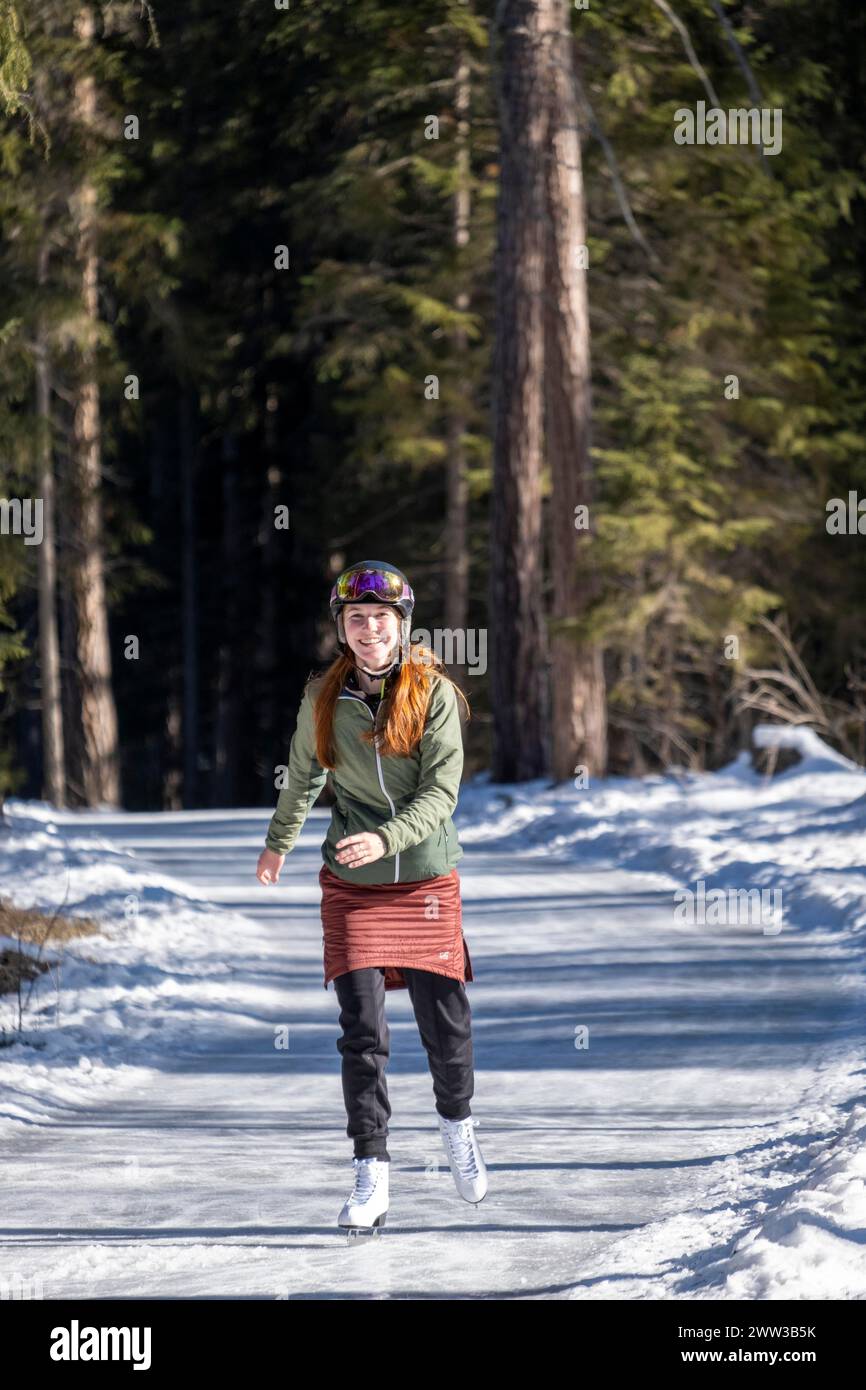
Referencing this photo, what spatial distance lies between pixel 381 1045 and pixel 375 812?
→ 73cm

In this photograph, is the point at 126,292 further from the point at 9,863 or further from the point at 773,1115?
the point at 773,1115

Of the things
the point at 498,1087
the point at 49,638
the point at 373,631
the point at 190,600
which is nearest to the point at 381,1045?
the point at 373,631

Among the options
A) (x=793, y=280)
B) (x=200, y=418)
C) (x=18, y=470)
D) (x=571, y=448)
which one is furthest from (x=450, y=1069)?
(x=200, y=418)

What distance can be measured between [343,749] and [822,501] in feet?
72.9

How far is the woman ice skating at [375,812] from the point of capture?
5.89m

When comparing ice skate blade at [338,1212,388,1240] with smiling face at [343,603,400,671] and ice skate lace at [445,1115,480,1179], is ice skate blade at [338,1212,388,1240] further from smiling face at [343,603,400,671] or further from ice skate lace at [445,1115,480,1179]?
smiling face at [343,603,400,671]

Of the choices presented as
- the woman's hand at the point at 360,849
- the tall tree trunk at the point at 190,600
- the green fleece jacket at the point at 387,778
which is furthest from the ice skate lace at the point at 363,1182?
the tall tree trunk at the point at 190,600

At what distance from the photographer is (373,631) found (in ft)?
19.4

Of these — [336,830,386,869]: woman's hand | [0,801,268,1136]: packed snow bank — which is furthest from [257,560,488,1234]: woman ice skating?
[0,801,268,1136]: packed snow bank

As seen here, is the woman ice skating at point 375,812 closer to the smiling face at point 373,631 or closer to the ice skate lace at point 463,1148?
the smiling face at point 373,631

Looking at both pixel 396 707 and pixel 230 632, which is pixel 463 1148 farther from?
pixel 230 632

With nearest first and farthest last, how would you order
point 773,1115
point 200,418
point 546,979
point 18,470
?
point 773,1115, point 546,979, point 18,470, point 200,418

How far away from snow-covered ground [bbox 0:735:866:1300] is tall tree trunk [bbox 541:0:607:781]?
20.7 feet

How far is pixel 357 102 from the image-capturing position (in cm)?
2823
